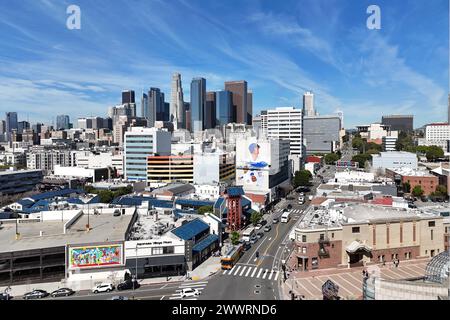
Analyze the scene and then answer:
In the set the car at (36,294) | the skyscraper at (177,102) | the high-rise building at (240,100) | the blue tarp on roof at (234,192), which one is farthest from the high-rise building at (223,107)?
the car at (36,294)

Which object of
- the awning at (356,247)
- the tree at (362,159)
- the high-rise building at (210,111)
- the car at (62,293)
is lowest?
the car at (62,293)

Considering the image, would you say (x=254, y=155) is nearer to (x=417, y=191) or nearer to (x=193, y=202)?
(x=193, y=202)

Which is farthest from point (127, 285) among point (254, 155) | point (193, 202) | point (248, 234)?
point (254, 155)

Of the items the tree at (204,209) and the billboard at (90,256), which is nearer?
the billboard at (90,256)

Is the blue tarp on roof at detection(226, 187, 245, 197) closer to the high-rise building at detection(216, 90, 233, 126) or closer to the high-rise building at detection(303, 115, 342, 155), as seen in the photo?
the high-rise building at detection(303, 115, 342, 155)

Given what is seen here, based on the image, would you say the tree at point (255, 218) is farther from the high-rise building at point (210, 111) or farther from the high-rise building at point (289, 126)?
the high-rise building at point (210, 111)

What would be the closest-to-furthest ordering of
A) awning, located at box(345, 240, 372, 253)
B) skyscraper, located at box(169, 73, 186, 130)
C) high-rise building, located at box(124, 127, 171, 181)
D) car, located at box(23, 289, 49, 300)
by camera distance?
1. car, located at box(23, 289, 49, 300)
2. awning, located at box(345, 240, 372, 253)
3. high-rise building, located at box(124, 127, 171, 181)
4. skyscraper, located at box(169, 73, 186, 130)

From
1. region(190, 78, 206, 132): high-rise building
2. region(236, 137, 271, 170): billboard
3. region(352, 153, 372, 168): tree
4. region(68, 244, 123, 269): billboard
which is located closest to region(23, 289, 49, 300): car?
region(68, 244, 123, 269): billboard
